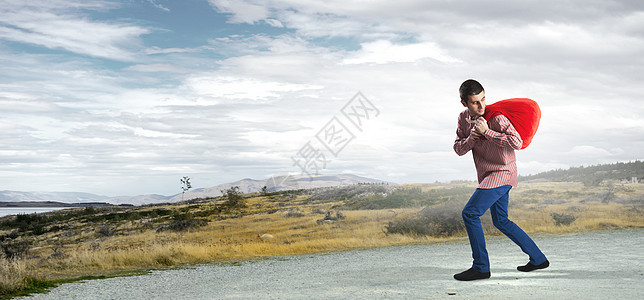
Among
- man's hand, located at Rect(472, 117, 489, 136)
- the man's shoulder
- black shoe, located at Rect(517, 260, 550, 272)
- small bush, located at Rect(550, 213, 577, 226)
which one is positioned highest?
the man's shoulder

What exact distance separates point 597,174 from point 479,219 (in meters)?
54.8

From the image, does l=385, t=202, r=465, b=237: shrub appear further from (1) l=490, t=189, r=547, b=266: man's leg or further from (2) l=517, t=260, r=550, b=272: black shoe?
(1) l=490, t=189, r=547, b=266: man's leg

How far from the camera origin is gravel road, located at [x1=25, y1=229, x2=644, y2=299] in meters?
6.30

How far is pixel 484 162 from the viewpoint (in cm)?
648

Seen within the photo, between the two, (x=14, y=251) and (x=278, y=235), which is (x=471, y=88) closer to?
(x=278, y=235)

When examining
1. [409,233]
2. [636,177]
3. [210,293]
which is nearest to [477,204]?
[210,293]

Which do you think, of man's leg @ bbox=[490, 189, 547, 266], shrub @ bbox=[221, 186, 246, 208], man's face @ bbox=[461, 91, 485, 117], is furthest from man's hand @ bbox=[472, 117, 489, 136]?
shrub @ bbox=[221, 186, 246, 208]

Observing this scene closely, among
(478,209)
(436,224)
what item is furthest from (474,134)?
(436,224)

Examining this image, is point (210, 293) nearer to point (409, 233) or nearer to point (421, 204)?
point (409, 233)

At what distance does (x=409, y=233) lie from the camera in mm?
17000

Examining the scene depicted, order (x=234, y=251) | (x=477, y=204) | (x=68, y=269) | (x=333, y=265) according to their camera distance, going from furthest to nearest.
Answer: (x=234, y=251) → (x=68, y=269) → (x=333, y=265) → (x=477, y=204)

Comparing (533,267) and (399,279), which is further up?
(533,267)

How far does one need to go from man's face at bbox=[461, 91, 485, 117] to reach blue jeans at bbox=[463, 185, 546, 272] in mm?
972

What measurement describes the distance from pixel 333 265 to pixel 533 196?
2942cm
